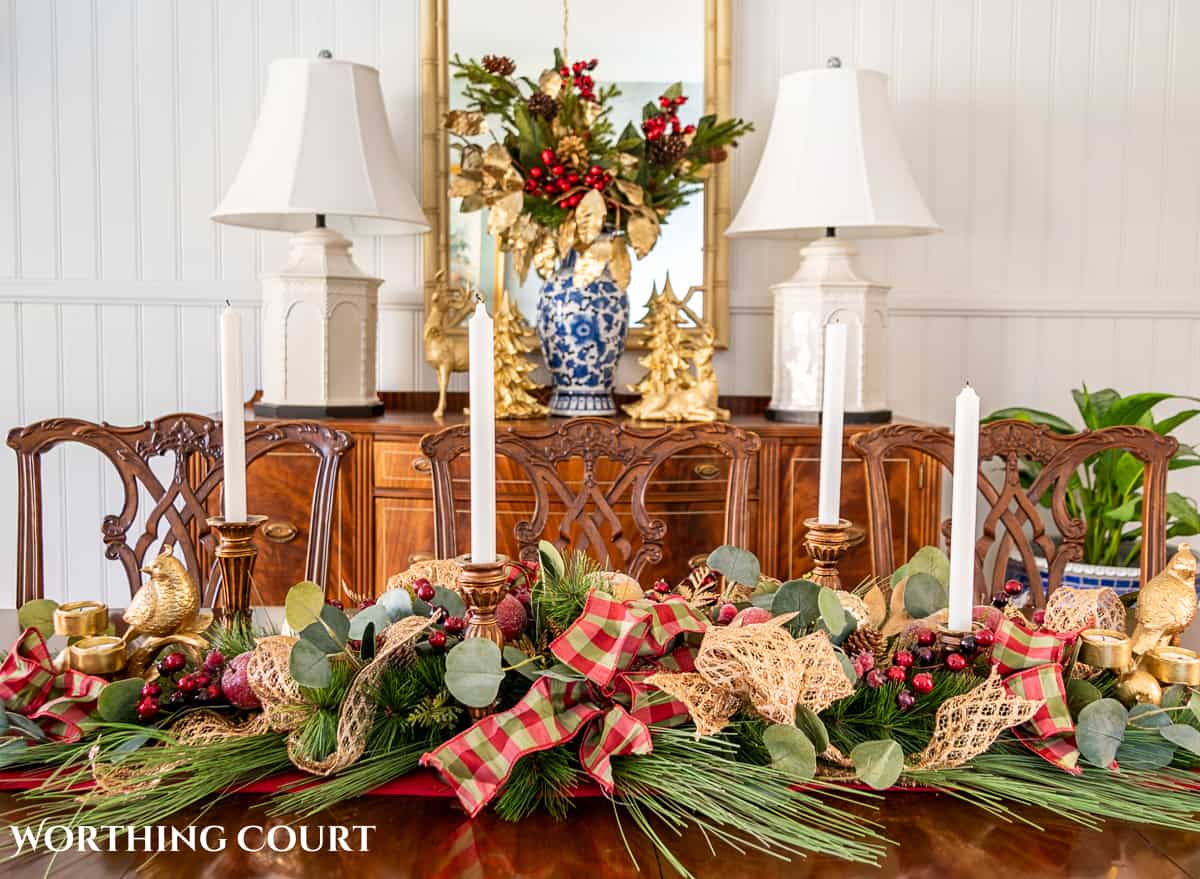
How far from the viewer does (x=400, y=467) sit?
2074 mm

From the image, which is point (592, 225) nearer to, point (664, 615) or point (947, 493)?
point (947, 493)

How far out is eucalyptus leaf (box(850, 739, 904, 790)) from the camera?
628 millimetres

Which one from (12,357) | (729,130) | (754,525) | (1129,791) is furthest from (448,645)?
(12,357)

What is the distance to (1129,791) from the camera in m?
0.67

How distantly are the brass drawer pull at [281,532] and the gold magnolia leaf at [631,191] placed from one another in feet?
3.26

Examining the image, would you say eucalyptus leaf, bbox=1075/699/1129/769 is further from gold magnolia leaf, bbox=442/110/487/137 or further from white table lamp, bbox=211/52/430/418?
gold magnolia leaf, bbox=442/110/487/137

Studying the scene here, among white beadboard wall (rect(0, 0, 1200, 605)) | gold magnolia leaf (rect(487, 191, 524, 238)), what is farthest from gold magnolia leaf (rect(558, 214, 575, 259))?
white beadboard wall (rect(0, 0, 1200, 605))

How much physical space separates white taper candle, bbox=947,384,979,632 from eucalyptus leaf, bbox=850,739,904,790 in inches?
4.6

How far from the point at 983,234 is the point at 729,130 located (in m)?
0.82

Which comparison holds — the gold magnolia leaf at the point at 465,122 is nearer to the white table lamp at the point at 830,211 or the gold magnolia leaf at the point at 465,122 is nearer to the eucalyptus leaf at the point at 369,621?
the white table lamp at the point at 830,211

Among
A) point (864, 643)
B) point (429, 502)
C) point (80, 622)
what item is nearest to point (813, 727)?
point (864, 643)

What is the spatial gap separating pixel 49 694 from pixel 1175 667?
84 cm

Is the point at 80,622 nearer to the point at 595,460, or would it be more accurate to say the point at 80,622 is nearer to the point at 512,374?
the point at 595,460


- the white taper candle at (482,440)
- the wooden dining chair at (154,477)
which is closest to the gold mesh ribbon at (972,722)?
the white taper candle at (482,440)
